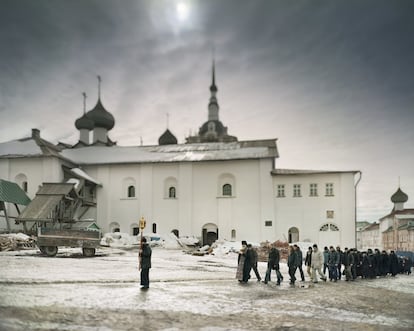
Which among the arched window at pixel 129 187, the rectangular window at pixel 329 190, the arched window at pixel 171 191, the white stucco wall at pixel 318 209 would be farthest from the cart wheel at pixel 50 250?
the rectangular window at pixel 329 190

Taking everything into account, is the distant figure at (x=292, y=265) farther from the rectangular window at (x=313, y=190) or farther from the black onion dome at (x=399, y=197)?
the black onion dome at (x=399, y=197)

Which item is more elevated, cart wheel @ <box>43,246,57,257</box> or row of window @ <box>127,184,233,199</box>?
row of window @ <box>127,184,233,199</box>

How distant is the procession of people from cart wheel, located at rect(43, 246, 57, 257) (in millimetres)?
10594

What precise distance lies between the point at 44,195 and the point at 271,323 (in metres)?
27.8

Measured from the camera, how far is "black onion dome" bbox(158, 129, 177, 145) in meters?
61.4

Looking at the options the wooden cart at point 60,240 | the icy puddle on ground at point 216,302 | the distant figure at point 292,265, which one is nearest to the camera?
the icy puddle on ground at point 216,302

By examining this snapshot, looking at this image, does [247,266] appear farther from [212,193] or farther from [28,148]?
[28,148]

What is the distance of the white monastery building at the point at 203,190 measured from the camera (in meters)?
35.5

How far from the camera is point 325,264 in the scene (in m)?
17.3

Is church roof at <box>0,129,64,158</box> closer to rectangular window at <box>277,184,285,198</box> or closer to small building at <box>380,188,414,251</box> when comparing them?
rectangular window at <box>277,184,285,198</box>

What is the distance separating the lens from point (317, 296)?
1118 centimetres

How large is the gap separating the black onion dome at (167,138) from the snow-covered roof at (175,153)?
18.4 metres

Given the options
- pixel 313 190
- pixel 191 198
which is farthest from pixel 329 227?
pixel 191 198

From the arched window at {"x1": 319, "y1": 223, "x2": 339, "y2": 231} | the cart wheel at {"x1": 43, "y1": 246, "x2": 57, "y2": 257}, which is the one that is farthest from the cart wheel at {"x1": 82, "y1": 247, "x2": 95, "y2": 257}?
the arched window at {"x1": 319, "y1": 223, "x2": 339, "y2": 231}
